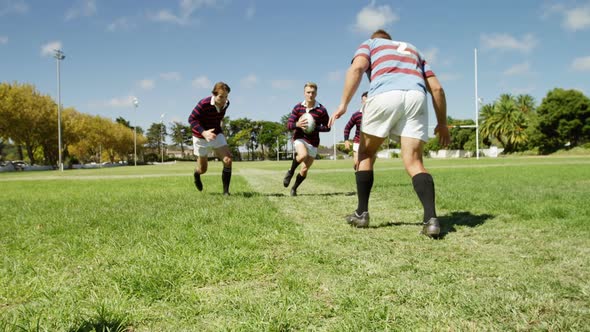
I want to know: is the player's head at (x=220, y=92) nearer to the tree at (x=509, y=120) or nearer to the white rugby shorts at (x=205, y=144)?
the white rugby shorts at (x=205, y=144)

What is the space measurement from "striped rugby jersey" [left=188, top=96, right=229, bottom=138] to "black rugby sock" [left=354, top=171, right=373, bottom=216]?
13.3 feet

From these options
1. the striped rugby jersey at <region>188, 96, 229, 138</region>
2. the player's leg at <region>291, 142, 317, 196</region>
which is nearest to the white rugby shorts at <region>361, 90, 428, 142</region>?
the player's leg at <region>291, 142, 317, 196</region>

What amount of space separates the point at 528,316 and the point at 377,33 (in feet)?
11.4

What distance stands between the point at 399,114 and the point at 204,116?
475 centimetres

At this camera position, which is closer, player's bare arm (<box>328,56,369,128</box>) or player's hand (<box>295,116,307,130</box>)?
player's bare arm (<box>328,56,369,128</box>)

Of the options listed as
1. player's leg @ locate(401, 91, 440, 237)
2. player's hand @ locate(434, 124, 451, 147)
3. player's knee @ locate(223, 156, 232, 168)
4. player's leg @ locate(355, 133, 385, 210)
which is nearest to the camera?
player's leg @ locate(401, 91, 440, 237)

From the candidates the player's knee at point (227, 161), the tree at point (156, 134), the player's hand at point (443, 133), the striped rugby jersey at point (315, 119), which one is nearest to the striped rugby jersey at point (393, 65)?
the player's hand at point (443, 133)

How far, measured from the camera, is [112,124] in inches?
3115

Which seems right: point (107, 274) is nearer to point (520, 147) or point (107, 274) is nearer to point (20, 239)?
point (20, 239)

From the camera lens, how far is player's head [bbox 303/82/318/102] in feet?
25.7

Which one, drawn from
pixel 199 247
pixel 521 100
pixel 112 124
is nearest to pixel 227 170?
pixel 199 247

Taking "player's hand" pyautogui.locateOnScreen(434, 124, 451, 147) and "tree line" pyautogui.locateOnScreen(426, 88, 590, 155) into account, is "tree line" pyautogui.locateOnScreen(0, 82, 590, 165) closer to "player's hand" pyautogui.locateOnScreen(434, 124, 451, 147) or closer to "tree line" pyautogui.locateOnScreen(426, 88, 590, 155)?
"tree line" pyautogui.locateOnScreen(426, 88, 590, 155)

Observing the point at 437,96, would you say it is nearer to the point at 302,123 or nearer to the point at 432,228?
the point at 432,228

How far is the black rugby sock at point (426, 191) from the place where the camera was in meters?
3.77
